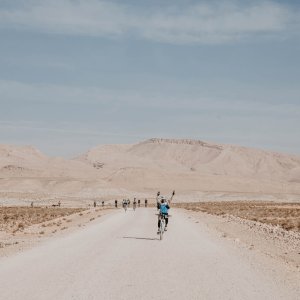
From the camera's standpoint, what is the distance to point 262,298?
1023cm

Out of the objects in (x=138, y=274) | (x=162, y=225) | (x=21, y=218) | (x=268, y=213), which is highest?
(x=268, y=213)

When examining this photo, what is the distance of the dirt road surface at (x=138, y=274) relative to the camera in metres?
10.6

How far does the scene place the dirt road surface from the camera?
10574 mm

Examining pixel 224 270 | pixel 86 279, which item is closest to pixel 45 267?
pixel 86 279

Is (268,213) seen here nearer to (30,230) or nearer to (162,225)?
(30,230)

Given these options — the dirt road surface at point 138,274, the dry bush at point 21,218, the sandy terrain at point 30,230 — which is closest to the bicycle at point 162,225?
the dirt road surface at point 138,274

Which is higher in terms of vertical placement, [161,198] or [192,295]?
[161,198]

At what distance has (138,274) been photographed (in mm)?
13047

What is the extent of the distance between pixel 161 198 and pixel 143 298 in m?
15.3

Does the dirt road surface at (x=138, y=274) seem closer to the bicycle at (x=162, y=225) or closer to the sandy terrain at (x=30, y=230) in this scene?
the sandy terrain at (x=30, y=230)

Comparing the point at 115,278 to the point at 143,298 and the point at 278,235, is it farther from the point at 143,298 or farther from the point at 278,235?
the point at 278,235

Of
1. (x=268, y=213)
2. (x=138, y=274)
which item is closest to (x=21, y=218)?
(x=268, y=213)

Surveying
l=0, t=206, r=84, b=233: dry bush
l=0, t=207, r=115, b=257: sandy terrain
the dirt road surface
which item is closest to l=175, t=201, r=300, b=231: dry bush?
l=0, t=207, r=115, b=257: sandy terrain

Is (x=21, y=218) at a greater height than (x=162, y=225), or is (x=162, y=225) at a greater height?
(x=162, y=225)
